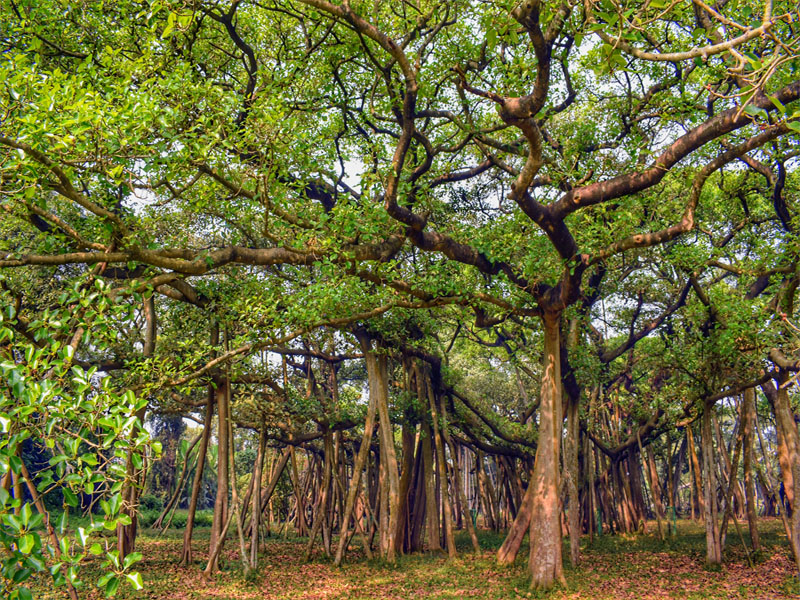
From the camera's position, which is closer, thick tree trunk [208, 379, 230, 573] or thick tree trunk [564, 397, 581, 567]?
thick tree trunk [208, 379, 230, 573]

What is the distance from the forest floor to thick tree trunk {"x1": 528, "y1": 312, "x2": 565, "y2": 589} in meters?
0.34

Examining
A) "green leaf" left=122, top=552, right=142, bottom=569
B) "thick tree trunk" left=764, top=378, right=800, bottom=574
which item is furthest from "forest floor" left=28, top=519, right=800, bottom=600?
"green leaf" left=122, top=552, right=142, bottom=569

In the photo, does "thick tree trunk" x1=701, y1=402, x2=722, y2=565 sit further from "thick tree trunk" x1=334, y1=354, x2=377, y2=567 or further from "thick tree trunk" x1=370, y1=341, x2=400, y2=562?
"thick tree trunk" x1=334, y1=354, x2=377, y2=567

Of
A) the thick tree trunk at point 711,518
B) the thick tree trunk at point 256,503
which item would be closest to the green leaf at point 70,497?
the thick tree trunk at point 256,503

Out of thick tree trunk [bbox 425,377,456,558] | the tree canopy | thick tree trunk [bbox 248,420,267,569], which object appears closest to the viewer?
the tree canopy

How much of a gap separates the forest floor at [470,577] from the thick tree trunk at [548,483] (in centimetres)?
34

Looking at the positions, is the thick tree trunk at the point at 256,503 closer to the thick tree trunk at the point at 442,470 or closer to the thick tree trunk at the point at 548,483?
the thick tree trunk at the point at 442,470

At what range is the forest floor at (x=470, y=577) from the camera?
26.8 feet

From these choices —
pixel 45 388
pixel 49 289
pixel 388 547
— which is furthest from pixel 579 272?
pixel 49 289

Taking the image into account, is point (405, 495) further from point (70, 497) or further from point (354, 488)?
point (70, 497)

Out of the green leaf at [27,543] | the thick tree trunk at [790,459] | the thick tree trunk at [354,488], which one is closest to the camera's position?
the green leaf at [27,543]

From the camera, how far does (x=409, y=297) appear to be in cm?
937

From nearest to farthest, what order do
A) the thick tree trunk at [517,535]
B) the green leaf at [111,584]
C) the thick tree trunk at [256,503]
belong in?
1. the green leaf at [111,584]
2. the thick tree trunk at [256,503]
3. the thick tree trunk at [517,535]

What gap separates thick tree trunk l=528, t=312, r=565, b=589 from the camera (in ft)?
28.2
